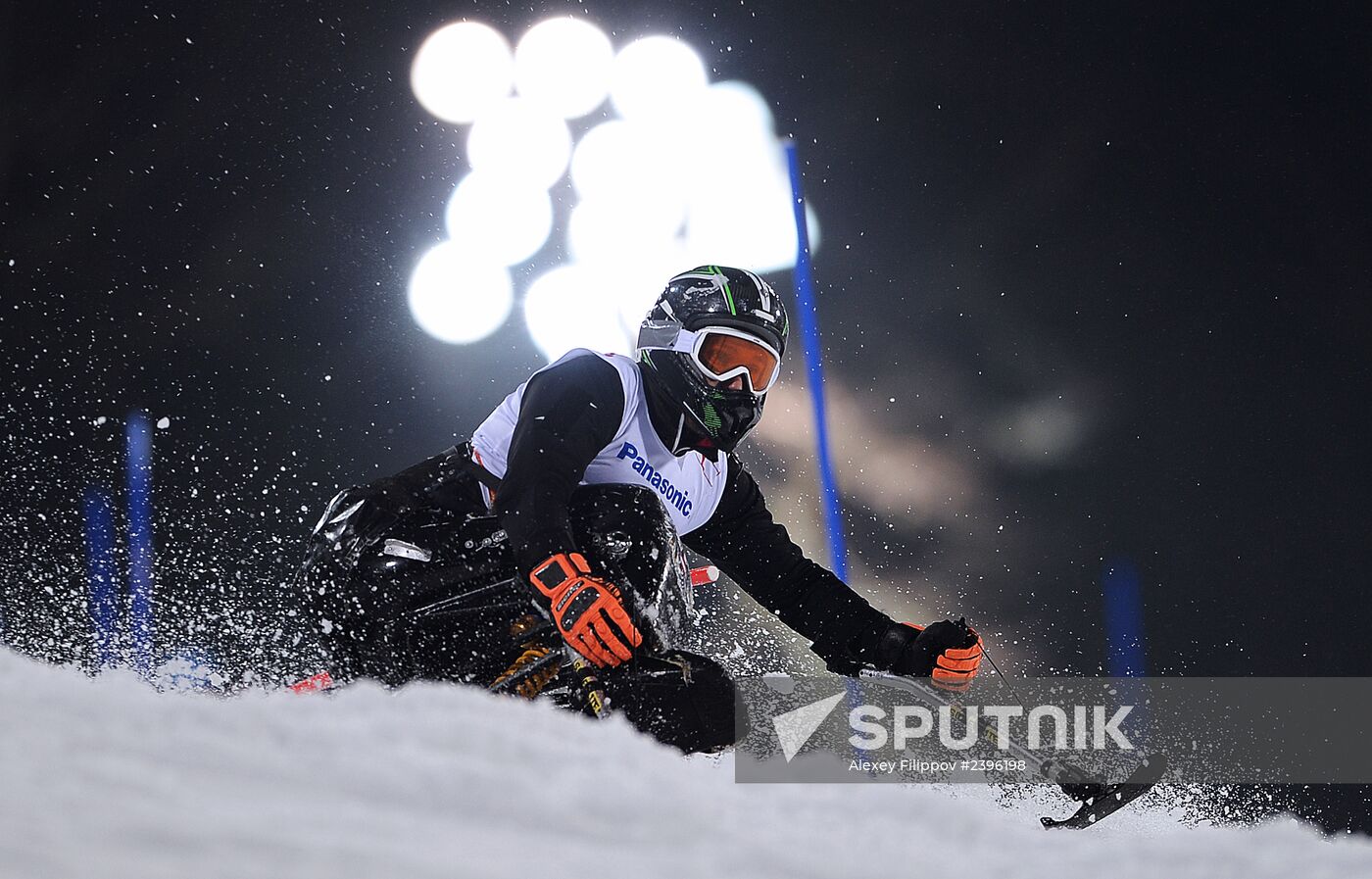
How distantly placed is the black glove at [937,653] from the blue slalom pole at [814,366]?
375 cm

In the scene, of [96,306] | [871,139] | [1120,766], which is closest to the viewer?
[1120,766]

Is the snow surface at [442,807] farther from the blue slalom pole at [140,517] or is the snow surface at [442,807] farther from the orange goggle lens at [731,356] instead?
the blue slalom pole at [140,517]

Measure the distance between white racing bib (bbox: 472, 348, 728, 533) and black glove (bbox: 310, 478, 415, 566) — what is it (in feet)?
0.86

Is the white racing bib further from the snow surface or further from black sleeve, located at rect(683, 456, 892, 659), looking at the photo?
the snow surface

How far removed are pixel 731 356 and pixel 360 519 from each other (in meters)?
1.14

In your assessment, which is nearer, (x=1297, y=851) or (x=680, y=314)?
(x=1297, y=851)

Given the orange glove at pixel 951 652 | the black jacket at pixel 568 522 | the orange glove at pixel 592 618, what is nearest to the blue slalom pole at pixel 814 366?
the black jacket at pixel 568 522

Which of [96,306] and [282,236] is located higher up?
[282,236]

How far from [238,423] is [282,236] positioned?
114 centimetres

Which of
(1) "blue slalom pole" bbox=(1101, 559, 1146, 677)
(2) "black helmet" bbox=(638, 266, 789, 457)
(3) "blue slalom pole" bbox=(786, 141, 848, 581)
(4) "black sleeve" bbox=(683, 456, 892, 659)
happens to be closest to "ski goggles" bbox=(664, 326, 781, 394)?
(2) "black helmet" bbox=(638, 266, 789, 457)

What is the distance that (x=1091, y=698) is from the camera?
220 inches

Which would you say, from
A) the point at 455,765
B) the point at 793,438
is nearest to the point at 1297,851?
the point at 455,765

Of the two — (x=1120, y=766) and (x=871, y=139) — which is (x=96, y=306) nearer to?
(x=871, y=139)

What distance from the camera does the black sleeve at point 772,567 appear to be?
3180 mm
